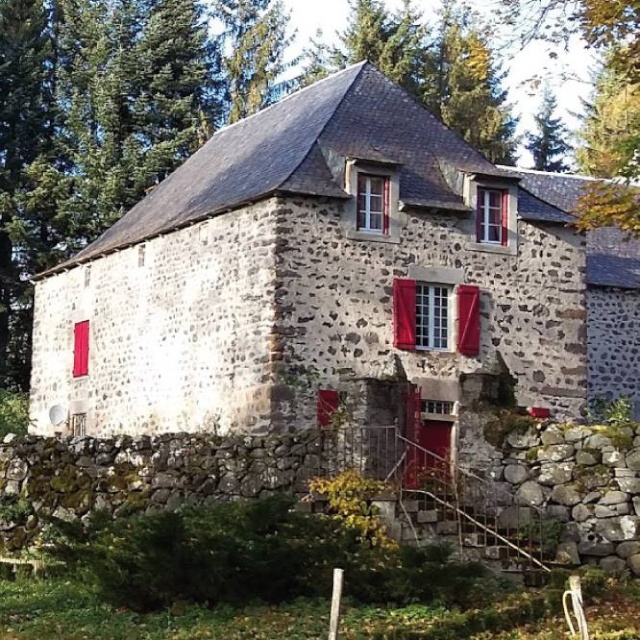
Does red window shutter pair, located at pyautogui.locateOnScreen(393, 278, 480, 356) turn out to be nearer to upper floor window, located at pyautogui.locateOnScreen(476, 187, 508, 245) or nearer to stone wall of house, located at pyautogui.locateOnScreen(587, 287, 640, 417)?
upper floor window, located at pyautogui.locateOnScreen(476, 187, 508, 245)

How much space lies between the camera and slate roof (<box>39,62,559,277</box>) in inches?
890

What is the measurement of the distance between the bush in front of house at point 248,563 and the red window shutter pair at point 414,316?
8.17 meters

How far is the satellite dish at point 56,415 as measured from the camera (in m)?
25.7

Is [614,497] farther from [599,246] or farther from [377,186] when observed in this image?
[599,246]

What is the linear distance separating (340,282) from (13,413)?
9.73 meters

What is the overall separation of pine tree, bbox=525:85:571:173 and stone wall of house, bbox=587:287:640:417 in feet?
68.0

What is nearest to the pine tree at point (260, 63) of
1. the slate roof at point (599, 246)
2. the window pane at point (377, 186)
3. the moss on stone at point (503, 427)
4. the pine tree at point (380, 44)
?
the pine tree at point (380, 44)

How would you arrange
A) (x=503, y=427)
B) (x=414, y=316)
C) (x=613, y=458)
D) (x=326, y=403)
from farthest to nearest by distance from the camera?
1. (x=414, y=316)
2. (x=326, y=403)
3. (x=503, y=427)
4. (x=613, y=458)

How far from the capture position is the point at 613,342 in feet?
89.9

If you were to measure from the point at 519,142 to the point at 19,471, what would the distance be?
29371 millimetres

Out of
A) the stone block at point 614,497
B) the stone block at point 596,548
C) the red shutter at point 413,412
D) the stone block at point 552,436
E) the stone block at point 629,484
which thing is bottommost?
the stone block at point 596,548

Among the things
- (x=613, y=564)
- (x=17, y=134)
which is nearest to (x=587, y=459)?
(x=613, y=564)

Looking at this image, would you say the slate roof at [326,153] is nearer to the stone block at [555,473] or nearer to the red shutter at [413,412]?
the red shutter at [413,412]

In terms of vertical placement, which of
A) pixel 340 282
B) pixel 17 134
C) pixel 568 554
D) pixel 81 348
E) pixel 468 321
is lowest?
pixel 568 554
